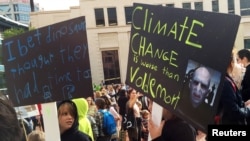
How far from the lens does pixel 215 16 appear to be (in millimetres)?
1820

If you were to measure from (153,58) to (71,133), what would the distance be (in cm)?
102

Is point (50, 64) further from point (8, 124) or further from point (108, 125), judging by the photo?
point (108, 125)

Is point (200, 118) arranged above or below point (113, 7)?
above

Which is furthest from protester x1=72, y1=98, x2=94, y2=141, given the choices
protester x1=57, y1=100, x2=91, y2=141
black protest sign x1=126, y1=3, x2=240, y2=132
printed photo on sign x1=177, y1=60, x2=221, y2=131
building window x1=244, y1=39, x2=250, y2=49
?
building window x1=244, y1=39, x2=250, y2=49

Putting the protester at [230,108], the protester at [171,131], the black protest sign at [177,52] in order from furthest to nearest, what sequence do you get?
1. the protester at [230,108]
2. the protester at [171,131]
3. the black protest sign at [177,52]

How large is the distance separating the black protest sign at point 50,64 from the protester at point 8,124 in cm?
143

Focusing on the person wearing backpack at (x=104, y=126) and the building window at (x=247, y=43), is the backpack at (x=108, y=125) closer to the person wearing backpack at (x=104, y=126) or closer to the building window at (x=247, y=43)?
the person wearing backpack at (x=104, y=126)

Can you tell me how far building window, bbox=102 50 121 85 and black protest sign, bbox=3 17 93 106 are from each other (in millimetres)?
32993

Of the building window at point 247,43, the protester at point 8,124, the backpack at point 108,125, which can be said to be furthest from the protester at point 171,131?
the building window at point 247,43

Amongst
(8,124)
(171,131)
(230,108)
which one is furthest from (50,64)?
(8,124)

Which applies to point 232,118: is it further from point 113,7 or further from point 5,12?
point 5,12

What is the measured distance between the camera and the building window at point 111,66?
36.2m

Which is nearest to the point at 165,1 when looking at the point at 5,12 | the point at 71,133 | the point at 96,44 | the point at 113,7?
the point at 113,7

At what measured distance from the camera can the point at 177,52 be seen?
2.13m
